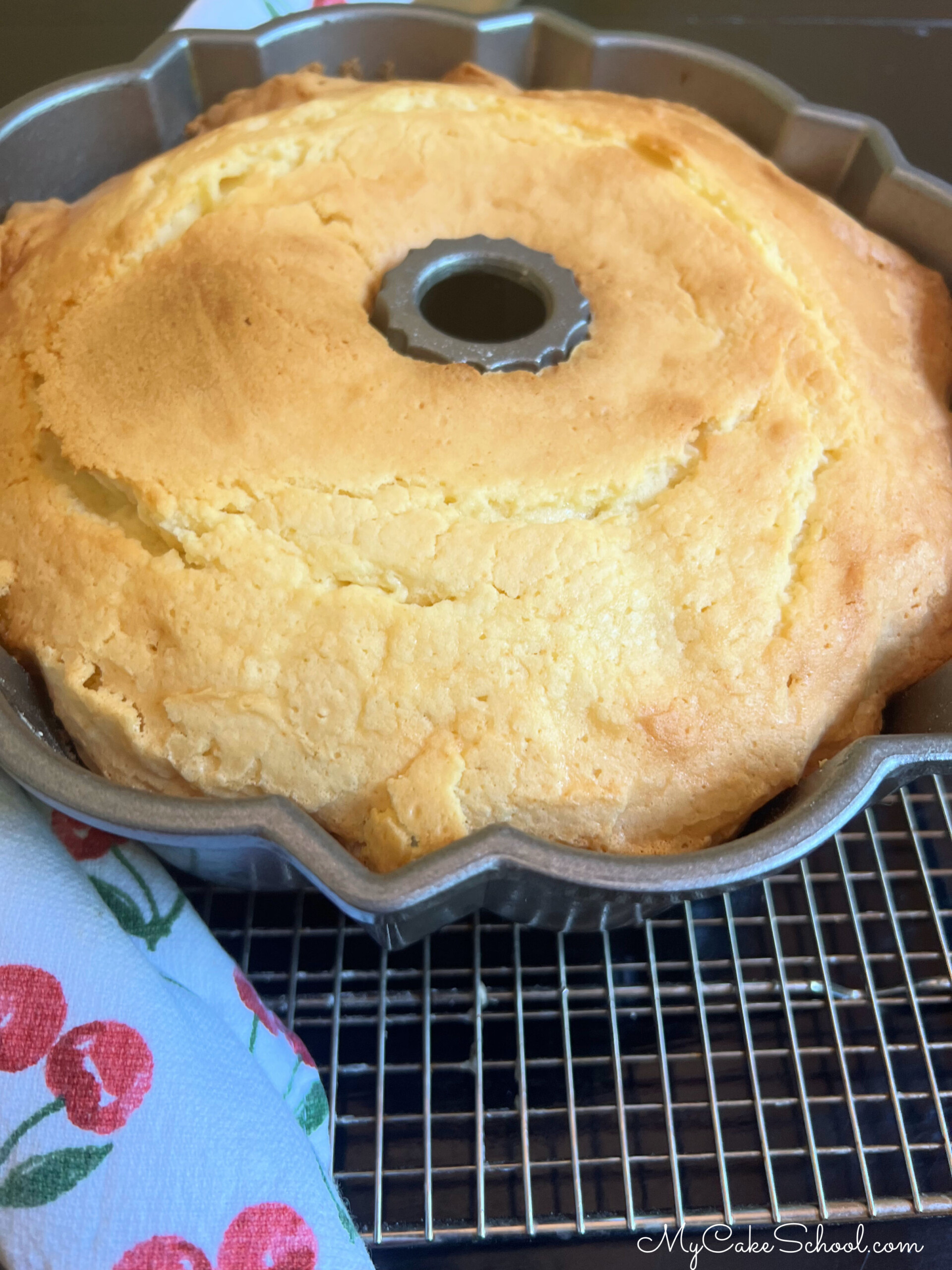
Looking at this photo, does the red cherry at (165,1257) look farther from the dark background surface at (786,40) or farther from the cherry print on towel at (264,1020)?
the dark background surface at (786,40)

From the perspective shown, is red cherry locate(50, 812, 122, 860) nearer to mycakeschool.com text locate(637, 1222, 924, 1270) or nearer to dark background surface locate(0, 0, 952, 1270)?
mycakeschool.com text locate(637, 1222, 924, 1270)

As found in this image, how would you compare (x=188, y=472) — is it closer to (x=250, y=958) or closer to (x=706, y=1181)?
(x=250, y=958)

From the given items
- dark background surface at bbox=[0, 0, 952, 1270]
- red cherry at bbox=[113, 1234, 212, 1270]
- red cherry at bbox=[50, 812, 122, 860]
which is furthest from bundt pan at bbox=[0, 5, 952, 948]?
dark background surface at bbox=[0, 0, 952, 1270]

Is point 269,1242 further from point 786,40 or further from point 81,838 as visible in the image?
point 786,40

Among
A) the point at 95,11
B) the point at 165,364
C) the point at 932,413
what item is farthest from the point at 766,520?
the point at 95,11

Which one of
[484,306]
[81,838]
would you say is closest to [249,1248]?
[81,838]

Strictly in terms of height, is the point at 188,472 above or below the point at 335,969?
above
